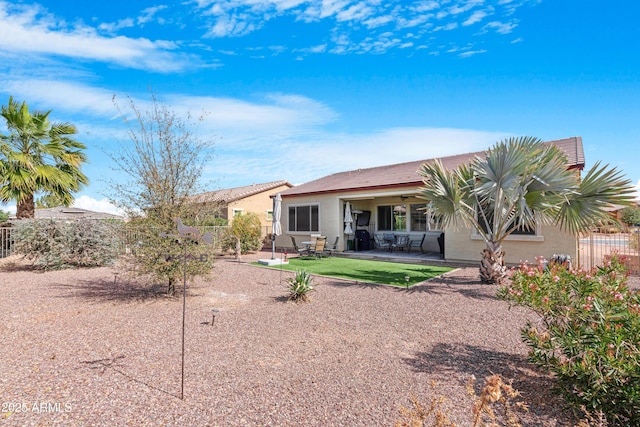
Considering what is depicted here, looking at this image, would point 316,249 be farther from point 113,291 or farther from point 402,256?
point 113,291

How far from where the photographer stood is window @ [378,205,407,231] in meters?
18.5

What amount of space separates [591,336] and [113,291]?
32.6ft

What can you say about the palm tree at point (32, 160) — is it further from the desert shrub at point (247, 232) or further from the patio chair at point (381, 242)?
the patio chair at point (381, 242)

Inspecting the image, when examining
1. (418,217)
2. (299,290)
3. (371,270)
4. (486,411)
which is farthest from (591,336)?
(418,217)

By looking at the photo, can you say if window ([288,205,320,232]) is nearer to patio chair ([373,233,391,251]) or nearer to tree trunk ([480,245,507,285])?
patio chair ([373,233,391,251])

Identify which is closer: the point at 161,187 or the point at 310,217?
the point at 161,187

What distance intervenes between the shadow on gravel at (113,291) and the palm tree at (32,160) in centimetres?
646

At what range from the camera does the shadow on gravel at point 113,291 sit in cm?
805

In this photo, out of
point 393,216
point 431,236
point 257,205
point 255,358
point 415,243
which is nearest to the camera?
point 255,358

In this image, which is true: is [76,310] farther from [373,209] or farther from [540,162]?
[373,209]

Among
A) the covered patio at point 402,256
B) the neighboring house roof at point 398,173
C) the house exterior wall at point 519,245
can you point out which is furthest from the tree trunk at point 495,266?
the covered patio at point 402,256

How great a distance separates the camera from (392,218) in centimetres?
1919

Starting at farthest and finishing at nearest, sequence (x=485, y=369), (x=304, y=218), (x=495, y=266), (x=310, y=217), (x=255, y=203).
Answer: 1. (x=255, y=203)
2. (x=304, y=218)
3. (x=310, y=217)
4. (x=495, y=266)
5. (x=485, y=369)

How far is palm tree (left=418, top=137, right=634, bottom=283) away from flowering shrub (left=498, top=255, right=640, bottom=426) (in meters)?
4.24
